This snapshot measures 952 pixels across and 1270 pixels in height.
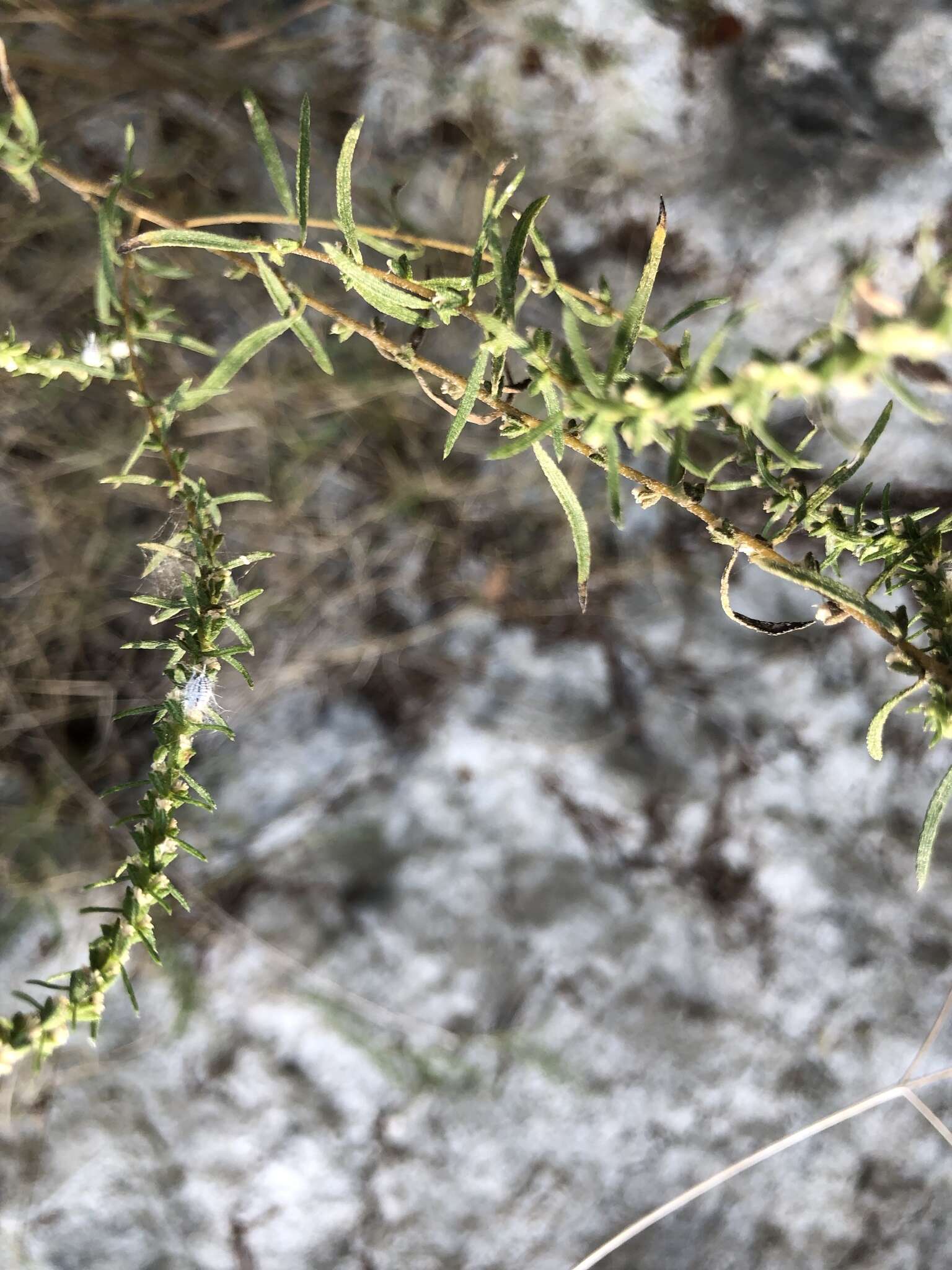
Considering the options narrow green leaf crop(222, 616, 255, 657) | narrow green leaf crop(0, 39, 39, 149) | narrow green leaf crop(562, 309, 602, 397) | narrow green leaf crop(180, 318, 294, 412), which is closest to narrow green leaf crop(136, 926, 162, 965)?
narrow green leaf crop(222, 616, 255, 657)

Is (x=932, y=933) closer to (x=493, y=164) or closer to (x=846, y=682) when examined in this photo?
(x=846, y=682)

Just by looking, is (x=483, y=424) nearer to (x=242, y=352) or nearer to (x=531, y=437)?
(x=531, y=437)

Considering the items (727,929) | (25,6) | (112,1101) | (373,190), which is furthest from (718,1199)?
(25,6)

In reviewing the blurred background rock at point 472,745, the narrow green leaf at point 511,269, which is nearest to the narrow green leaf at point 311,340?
the narrow green leaf at point 511,269

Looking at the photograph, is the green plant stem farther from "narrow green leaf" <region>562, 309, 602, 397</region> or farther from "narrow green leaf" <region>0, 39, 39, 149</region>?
"narrow green leaf" <region>0, 39, 39, 149</region>

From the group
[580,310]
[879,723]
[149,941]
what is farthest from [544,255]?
[149,941]
